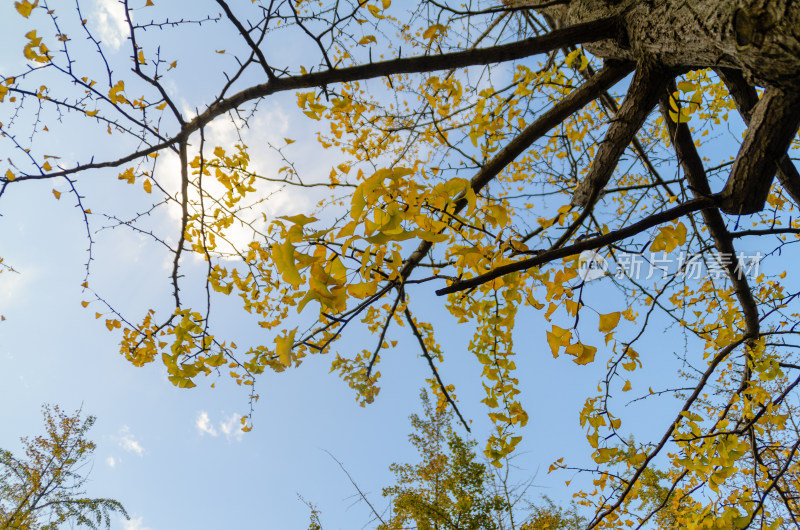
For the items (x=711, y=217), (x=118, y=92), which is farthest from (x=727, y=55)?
(x=118, y=92)

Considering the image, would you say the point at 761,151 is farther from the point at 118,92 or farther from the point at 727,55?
the point at 118,92

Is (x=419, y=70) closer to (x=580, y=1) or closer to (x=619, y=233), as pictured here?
(x=619, y=233)

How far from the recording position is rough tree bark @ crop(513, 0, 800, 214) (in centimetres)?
100

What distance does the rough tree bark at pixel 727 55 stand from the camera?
1.00 meters

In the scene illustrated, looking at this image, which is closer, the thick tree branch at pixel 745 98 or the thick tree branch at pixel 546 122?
the thick tree branch at pixel 745 98

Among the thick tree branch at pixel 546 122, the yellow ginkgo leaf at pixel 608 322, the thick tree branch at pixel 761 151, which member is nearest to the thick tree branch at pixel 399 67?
the thick tree branch at pixel 546 122

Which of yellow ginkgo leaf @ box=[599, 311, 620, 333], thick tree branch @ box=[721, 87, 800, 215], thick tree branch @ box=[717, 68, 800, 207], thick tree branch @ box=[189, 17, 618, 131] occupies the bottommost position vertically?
yellow ginkgo leaf @ box=[599, 311, 620, 333]

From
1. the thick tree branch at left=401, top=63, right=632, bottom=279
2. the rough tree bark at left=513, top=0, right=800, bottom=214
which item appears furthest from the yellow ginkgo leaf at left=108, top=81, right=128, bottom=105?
the rough tree bark at left=513, top=0, right=800, bottom=214

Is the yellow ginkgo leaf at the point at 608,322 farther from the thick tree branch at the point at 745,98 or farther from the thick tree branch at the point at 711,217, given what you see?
the thick tree branch at the point at 711,217

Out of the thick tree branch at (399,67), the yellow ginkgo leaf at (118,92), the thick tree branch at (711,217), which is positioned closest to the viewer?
the thick tree branch at (399,67)

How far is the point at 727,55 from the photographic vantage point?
3.88ft

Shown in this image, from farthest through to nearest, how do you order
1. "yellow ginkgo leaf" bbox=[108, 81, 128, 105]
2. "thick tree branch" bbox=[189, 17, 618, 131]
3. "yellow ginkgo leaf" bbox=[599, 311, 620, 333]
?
"yellow ginkgo leaf" bbox=[108, 81, 128, 105], "thick tree branch" bbox=[189, 17, 618, 131], "yellow ginkgo leaf" bbox=[599, 311, 620, 333]

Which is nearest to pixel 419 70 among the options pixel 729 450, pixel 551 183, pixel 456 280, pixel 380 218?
pixel 456 280

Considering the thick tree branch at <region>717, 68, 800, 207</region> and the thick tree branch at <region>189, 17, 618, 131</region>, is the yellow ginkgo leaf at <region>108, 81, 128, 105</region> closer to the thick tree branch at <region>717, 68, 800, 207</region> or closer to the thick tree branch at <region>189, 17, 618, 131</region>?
the thick tree branch at <region>189, 17, 618, 131</region>
